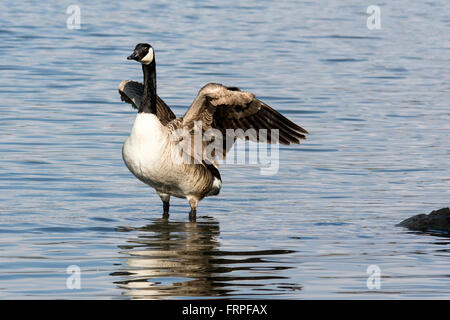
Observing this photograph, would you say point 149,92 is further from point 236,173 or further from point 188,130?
point 236,173

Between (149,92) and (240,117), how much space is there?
1.14 metres

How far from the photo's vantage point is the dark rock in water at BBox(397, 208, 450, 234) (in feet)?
34.7

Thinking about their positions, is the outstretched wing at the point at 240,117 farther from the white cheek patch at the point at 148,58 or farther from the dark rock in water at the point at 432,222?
the dark rock in water at the point at 432,222

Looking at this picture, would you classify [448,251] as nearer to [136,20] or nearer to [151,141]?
[151,141]

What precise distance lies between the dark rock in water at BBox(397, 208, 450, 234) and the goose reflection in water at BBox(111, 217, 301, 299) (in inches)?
72.5

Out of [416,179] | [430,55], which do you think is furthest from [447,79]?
[416,179]

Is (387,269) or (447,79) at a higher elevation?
(447,79)

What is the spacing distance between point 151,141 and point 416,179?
4.48m

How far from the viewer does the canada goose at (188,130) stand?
10594 mm

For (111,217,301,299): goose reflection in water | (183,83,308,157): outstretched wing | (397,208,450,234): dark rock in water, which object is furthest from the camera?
(183,83,308,157): outstretched wing

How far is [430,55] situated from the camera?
83.0 ft

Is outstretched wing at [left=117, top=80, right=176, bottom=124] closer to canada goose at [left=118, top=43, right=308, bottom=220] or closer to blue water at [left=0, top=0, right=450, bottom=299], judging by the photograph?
canada goose at [left=118, top=43, right=308, bottom=220]

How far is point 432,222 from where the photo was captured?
1060cm

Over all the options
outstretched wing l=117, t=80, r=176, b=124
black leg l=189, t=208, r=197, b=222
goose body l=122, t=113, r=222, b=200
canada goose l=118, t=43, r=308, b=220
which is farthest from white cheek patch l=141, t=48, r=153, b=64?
black leg l=189, t=208, r=197, b=222
